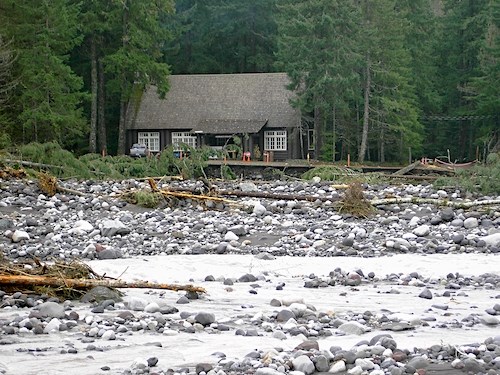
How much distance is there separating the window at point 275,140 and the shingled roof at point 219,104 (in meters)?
0.52

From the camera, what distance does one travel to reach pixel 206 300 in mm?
8203

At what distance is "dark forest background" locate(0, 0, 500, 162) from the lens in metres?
35.0

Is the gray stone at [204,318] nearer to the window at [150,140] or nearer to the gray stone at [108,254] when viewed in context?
the gray stone at [108,254]

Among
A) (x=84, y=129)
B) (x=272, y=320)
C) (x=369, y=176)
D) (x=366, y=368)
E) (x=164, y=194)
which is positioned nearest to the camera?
(x=366, y=368)

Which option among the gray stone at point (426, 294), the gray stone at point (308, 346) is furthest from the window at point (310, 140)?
the gray stone at point (308, 346)

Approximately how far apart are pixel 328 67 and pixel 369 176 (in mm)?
18835

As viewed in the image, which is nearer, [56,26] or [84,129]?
[56,26]

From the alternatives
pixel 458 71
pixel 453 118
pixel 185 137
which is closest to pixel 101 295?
pixel 453 118

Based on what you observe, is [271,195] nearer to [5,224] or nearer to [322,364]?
[5,224]

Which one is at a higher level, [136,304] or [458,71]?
[458,71]

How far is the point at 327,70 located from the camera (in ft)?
125

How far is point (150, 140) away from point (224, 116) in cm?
471

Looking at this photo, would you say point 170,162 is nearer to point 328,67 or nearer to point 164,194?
point 164,194

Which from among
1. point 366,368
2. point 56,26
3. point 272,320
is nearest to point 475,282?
point 272,320
